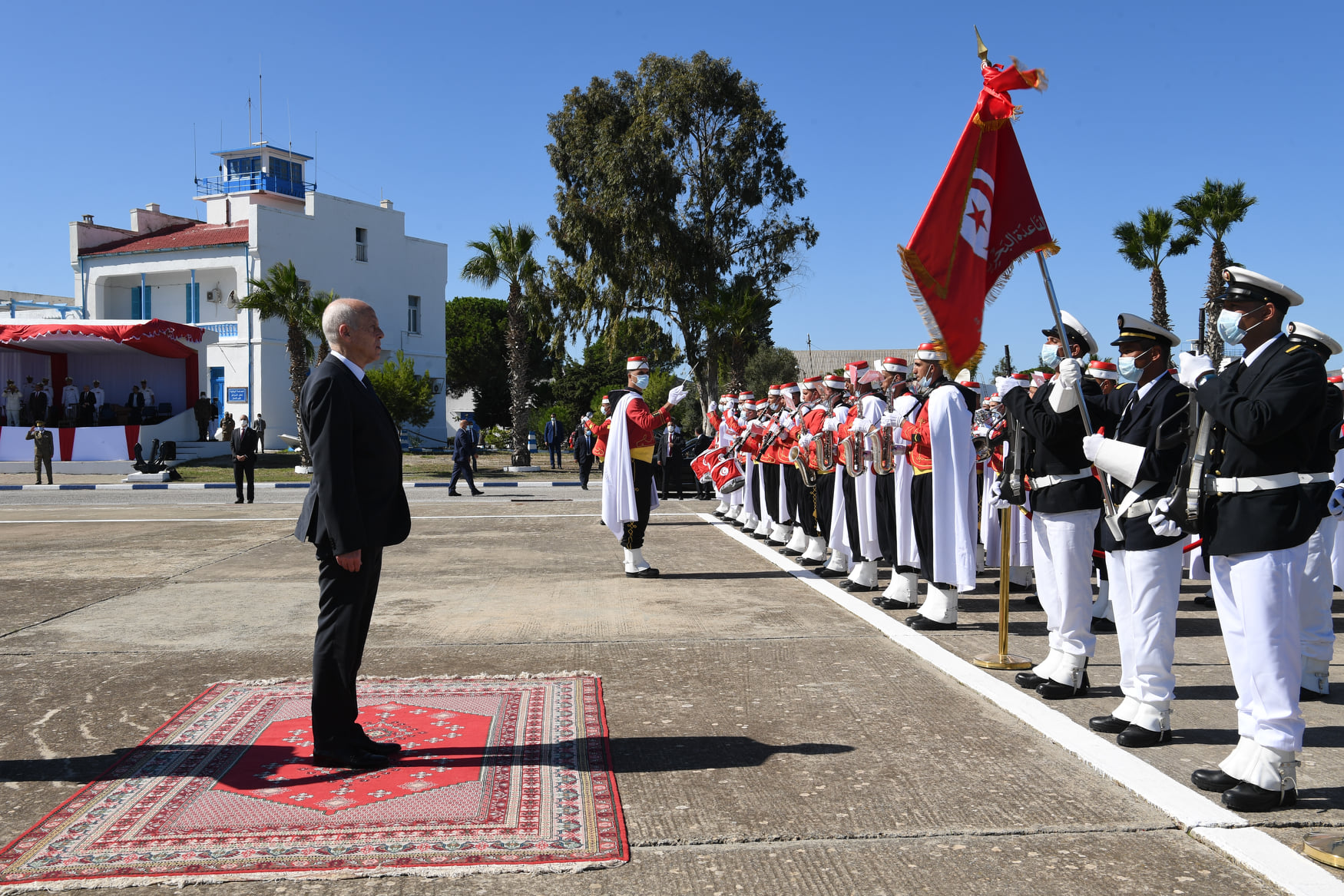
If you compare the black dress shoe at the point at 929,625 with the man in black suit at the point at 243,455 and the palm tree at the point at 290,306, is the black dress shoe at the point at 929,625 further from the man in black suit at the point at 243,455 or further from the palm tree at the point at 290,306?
the palm tree at the point at 290,306

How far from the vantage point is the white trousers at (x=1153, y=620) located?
4.74 m

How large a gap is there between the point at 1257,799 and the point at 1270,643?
23.6 inches

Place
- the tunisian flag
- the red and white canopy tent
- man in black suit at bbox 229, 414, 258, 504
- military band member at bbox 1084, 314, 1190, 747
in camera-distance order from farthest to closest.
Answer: the red and white canopy tent → man in black suit at bbox 229, 414, 258, 504 → the tunisian flag → military band member at bbox 1084, 314, 1190, 747

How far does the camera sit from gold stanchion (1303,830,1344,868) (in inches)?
134

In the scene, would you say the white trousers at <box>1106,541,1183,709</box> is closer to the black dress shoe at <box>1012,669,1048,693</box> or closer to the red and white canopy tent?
the black dress shoe at <box>1012,669,1048,693</box>

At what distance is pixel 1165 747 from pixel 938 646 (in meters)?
2.20

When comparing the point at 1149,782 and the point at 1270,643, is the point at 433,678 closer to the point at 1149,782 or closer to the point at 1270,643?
the point at 1149,782

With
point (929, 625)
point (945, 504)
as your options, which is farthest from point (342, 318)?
point (929, 625)

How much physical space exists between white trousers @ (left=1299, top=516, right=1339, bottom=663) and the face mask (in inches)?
75.9

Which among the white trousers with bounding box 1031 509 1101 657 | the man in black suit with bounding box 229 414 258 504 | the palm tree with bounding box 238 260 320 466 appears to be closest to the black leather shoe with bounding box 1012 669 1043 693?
the white trousers with bounding box 1031 509 1101 657

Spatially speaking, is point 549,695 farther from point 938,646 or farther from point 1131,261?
point 1131,261

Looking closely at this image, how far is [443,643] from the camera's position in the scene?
23.0ft

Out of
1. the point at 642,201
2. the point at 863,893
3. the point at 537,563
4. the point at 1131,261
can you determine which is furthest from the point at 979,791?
the point at 1131,261

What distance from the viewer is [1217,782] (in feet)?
13.6
